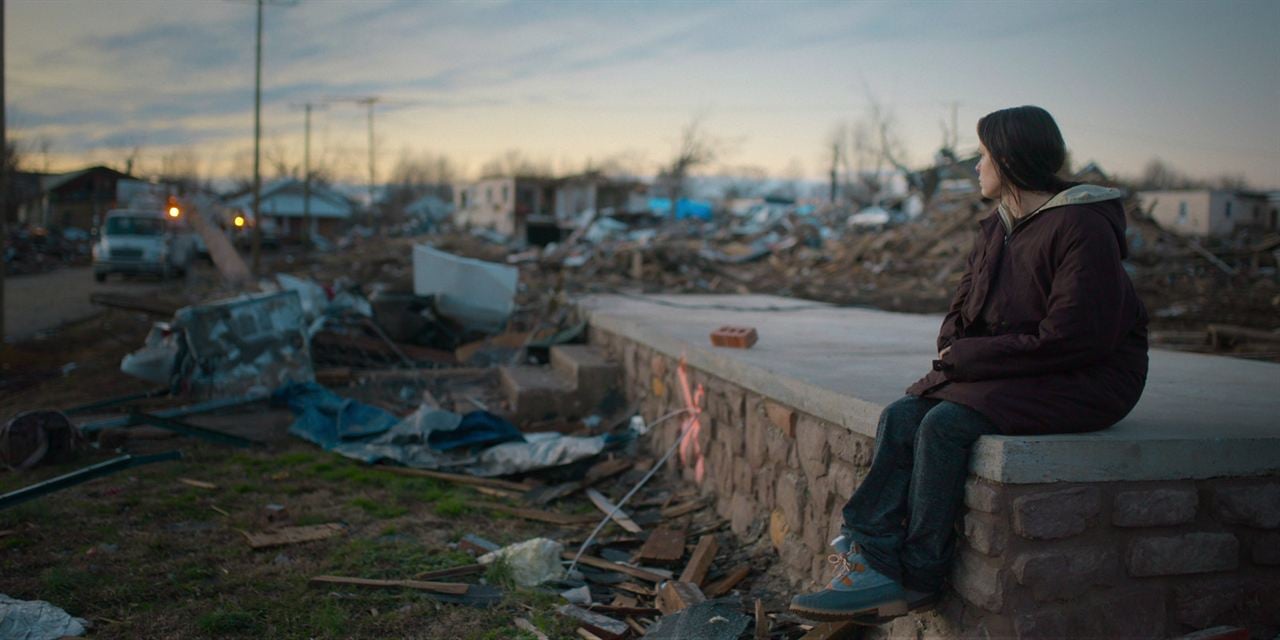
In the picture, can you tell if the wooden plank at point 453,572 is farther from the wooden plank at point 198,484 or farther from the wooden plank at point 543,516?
the wooden plank at point 198,484

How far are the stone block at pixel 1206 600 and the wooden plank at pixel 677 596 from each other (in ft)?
6.01

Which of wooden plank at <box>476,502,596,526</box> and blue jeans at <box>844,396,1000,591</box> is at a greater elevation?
blue jeans at <box>844,396,1000,591</box>

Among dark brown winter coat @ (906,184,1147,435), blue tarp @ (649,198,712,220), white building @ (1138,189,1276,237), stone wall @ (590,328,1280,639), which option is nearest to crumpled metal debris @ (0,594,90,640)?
stone wall @ (590,328,1280,639)

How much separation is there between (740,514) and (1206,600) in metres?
2.48

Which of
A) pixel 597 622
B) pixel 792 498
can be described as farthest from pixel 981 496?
pixel 597 622

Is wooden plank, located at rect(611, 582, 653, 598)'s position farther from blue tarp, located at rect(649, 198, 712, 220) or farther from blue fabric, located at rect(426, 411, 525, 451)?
blue tarp, located at rect(649, 198, 712, 220)

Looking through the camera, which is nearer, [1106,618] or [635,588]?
[1106,618]

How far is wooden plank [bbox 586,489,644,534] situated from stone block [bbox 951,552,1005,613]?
2.57m

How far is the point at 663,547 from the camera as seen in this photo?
4.88m

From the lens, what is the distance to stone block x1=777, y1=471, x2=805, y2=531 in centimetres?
440

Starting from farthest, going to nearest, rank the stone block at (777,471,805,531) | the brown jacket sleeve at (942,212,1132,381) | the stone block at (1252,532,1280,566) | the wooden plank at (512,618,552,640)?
the stone block at (777,471,805,531)
the wooden plank at (512,618,552,640)
the stone block at (1252,532,1280,566)
the brown jacket sleeve at (942,212,1132,381)

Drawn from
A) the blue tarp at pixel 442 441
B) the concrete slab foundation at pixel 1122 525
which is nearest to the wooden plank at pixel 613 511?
the blue tarp at pixel 442 441

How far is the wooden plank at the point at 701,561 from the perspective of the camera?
4448 mm

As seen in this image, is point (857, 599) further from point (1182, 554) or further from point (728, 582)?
point (728, 582)
